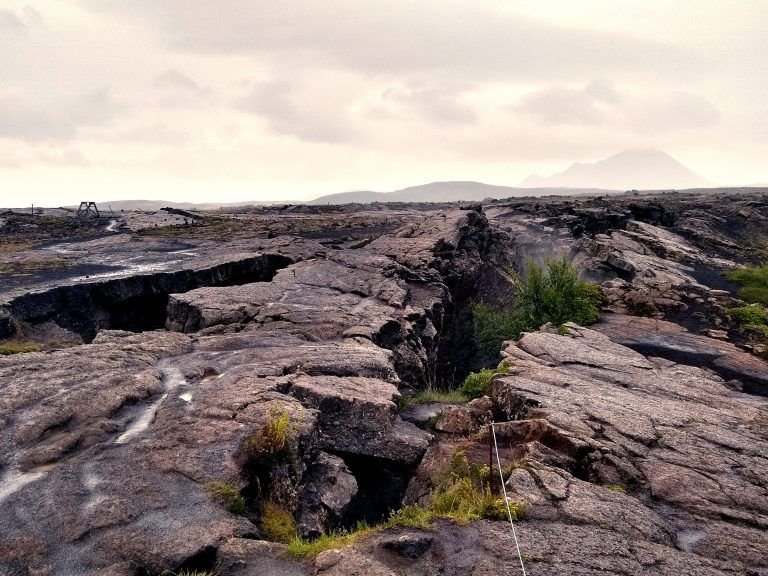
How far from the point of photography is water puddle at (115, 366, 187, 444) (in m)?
11.4

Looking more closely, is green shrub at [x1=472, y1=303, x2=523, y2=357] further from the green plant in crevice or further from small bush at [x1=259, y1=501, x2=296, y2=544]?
small bush at [x1=259, y1=501, x2=296, y2=544]

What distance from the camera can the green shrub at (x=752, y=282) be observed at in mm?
30609

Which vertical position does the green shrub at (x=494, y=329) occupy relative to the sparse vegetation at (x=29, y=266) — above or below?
below

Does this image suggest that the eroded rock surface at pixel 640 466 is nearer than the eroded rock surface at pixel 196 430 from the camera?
No

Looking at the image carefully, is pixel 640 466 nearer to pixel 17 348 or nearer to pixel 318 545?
pixel 318 545

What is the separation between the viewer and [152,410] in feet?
41.4

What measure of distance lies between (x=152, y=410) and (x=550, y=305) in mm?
19190

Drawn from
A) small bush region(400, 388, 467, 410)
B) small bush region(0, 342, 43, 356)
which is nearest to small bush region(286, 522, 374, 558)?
small bush region(400, 388, 467, 410)

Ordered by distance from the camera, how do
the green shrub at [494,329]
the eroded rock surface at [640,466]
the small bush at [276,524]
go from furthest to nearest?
the green shrub at [494,329] < the small bush at [276,524] < the eroded rock surface at [640,466]

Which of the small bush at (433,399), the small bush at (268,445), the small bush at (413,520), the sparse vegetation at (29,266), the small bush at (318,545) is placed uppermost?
the sparse vegetation at (29,266)

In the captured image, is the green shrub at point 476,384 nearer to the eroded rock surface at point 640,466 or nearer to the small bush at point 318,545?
the eroded rock surface at point 640,466

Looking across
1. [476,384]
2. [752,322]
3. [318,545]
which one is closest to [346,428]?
[318,545]

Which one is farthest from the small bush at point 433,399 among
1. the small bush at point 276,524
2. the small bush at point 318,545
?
the small bush at point 318,545

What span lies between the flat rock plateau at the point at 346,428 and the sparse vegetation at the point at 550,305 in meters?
1.10
